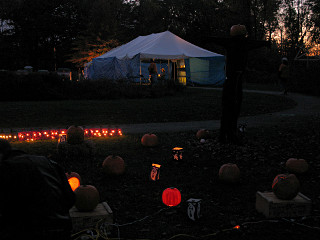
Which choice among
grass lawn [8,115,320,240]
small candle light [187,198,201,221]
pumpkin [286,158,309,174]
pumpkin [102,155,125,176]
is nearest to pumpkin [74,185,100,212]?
grass lawn [8,115,320,240]

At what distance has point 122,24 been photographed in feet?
161

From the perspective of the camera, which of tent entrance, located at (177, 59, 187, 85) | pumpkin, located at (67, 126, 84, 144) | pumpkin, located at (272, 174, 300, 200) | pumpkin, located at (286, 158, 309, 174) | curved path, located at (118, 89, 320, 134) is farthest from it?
tent entrance, located at (177, 59, 187, 85)

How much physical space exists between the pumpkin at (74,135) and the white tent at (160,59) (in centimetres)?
1677

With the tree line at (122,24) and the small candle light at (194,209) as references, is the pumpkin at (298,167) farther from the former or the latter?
the tree line at (122,24)

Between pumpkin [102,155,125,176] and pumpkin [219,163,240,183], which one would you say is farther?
pumpkin [102,155,125,176]

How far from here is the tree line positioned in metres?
39.9

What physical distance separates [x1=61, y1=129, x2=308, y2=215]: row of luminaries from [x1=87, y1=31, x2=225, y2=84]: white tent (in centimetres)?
1593

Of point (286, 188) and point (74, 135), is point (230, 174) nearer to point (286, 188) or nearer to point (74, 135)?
point (286, 188)

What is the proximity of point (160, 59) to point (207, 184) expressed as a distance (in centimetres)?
2176

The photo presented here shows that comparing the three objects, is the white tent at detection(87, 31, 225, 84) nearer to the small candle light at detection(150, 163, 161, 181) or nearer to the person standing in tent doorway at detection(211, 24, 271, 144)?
the person standing in tent doorway at detection(211, 24, 271, 144)

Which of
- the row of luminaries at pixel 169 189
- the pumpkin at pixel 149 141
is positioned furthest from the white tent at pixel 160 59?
the row of luminaries at pixel 169 189

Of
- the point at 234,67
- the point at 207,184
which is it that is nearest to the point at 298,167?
the point at 207,184

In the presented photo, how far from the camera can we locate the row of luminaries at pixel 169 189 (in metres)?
4.28

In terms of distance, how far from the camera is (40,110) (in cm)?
1432
